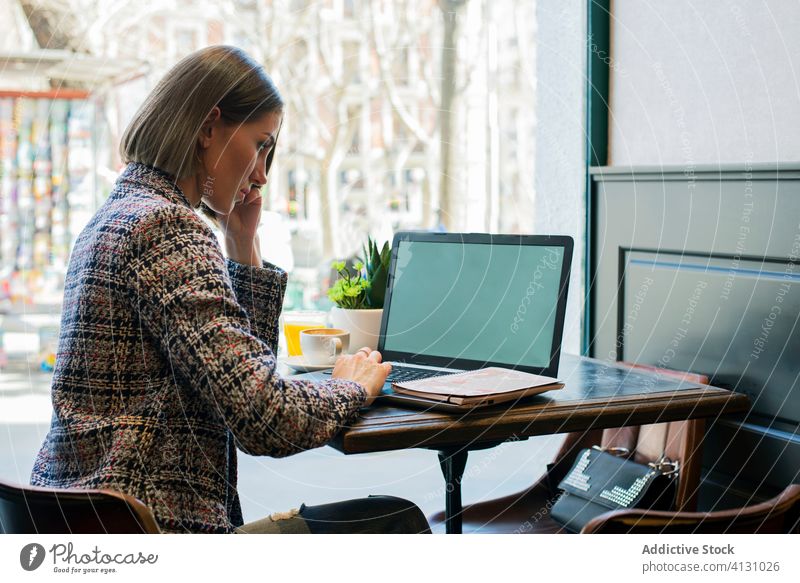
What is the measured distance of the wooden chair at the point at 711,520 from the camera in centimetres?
102

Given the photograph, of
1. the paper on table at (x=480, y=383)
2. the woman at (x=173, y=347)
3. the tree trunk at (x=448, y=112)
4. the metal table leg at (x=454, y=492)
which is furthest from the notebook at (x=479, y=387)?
the tree trunk at (x=448, y=112)

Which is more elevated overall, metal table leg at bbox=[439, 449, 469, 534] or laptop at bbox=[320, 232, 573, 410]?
laptop at bbox=[320, 232, 573, 410]

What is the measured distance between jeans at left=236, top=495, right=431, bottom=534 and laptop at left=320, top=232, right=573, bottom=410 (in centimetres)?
19

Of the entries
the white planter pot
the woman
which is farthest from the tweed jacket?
the white planter pot

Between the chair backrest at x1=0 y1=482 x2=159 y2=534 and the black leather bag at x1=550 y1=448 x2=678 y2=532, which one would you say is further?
the black leather bag at x1=550 y1=448 x2=678 y2=532

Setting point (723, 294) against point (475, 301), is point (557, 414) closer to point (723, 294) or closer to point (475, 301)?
point (475, 301)

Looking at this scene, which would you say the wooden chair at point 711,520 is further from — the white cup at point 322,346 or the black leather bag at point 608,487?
the white cup at point 322,346

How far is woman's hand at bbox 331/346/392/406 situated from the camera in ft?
4.39

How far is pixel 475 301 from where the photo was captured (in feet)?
5.38

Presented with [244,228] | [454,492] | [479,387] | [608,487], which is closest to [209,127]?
[244,228]

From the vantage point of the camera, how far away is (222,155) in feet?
4.29

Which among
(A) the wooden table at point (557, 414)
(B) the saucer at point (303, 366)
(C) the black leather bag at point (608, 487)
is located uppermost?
(B) the saucer at point (303, 366)

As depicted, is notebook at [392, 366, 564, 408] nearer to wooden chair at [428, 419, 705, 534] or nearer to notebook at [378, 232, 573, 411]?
notebook at [378, 232, 573, 411]
